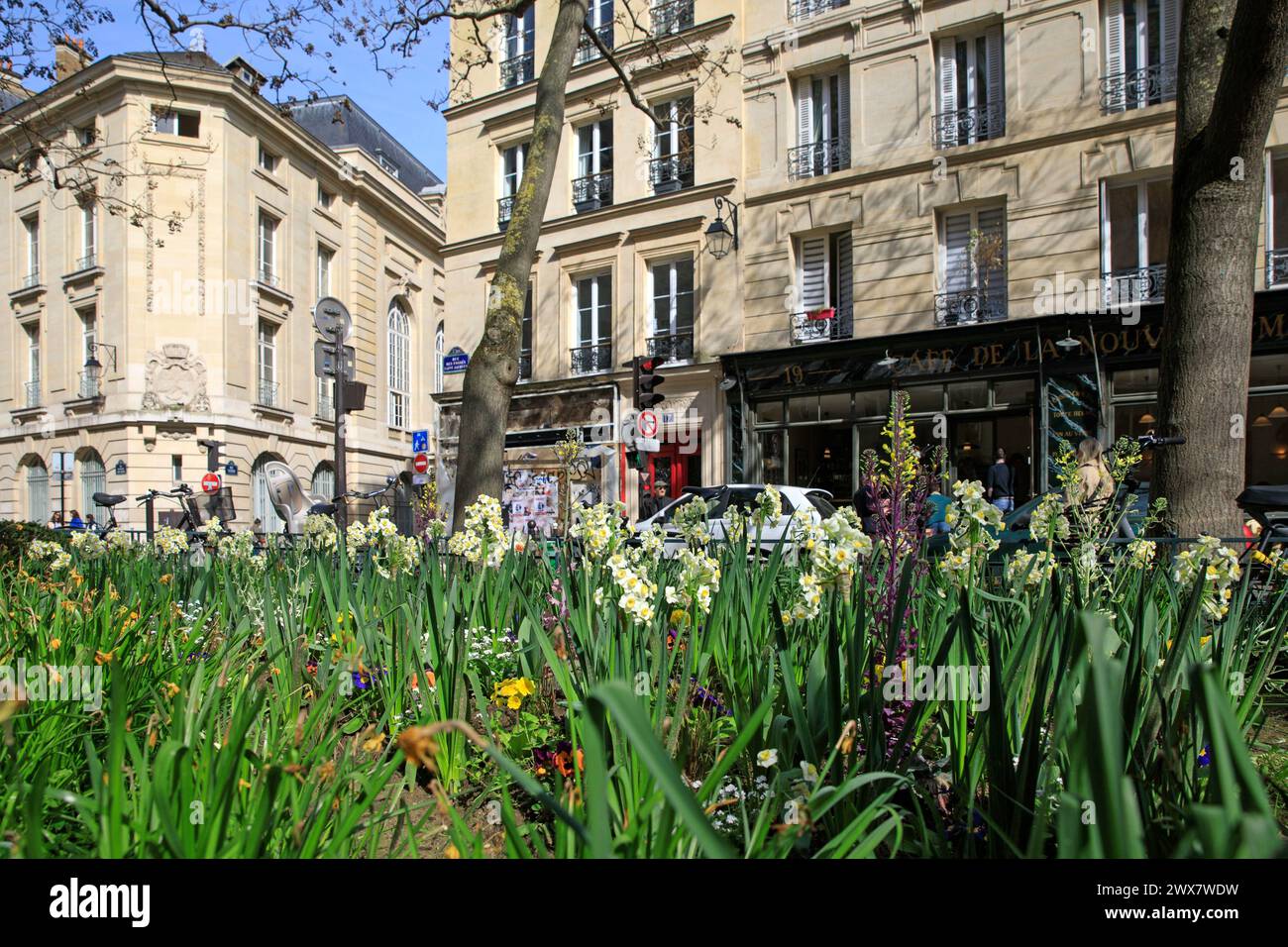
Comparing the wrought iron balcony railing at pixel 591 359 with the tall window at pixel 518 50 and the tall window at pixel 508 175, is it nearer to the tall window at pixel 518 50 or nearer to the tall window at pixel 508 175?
the tall window at pixel 508 175

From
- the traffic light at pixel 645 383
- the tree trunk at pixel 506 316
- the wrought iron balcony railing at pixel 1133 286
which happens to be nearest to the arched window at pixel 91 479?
the traffic light at pixel 645 383

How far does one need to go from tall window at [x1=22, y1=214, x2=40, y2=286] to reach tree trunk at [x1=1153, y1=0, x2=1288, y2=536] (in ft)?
115

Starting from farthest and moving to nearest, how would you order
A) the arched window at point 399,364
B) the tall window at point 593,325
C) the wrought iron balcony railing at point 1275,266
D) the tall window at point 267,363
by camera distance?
the arched window at point 399,364, the tall window at point 267,363, the tall window at point 593,325, the wrought iron balcony railing at point 1275,266

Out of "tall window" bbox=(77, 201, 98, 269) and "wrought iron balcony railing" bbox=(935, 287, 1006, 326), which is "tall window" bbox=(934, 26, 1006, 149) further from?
"tall window" bbox=(77, 201, 98, 269)

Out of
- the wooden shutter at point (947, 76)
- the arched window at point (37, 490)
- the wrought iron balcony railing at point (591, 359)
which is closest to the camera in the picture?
the wooden shutter at point (947, 76)

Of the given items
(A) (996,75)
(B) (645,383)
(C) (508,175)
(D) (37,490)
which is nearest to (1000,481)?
(B) (645,383)

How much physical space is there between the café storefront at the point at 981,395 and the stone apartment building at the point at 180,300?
16737mm

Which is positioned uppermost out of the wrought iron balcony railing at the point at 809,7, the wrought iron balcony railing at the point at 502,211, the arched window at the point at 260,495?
the wrought iron balcony railing at the point at 809,7

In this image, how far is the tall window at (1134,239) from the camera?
41.2 ft

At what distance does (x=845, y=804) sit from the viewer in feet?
4.91

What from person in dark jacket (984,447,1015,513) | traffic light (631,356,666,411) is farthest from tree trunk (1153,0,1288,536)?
person in dark jacket (984,447,1015,513)

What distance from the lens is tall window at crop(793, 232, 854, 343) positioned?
15.5 meters
